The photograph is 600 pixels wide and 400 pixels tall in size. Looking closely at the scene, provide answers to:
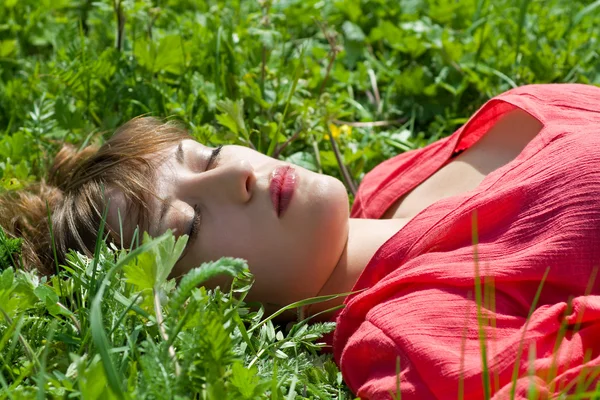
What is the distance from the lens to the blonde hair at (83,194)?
2.40 meters

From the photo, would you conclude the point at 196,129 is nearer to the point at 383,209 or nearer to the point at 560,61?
the point at 383,209

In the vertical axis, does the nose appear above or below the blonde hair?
above

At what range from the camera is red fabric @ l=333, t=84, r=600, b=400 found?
1.91 meters

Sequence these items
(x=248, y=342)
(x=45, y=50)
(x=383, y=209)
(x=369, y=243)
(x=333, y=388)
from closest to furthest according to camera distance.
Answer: (x=248, y=342) → (x=333, y=388) → (x=369, y=243) → (x=383, y=209) → (x=45, y=50)

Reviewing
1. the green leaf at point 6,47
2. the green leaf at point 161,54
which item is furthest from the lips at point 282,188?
the green leaf at point 6,47

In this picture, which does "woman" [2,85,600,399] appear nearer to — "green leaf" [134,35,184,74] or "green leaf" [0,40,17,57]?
"green leaf" [134,35,184,74]

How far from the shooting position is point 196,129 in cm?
297

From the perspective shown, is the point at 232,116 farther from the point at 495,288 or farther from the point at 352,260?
the point at 495,288

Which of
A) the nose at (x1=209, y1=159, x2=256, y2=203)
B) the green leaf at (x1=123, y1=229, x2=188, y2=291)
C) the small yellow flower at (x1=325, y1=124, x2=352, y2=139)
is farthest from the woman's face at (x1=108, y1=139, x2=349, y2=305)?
the small yellow flower at (x1=325, y1=124, x2=352, y2=139)

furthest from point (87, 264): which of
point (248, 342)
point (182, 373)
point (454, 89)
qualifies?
Result: point (454, 89)

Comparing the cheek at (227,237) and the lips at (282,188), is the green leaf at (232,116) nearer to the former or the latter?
the lips at (282,188)

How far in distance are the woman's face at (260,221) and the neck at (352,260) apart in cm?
5

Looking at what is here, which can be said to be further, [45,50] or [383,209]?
[45,50]

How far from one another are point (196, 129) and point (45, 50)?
1566 mm
